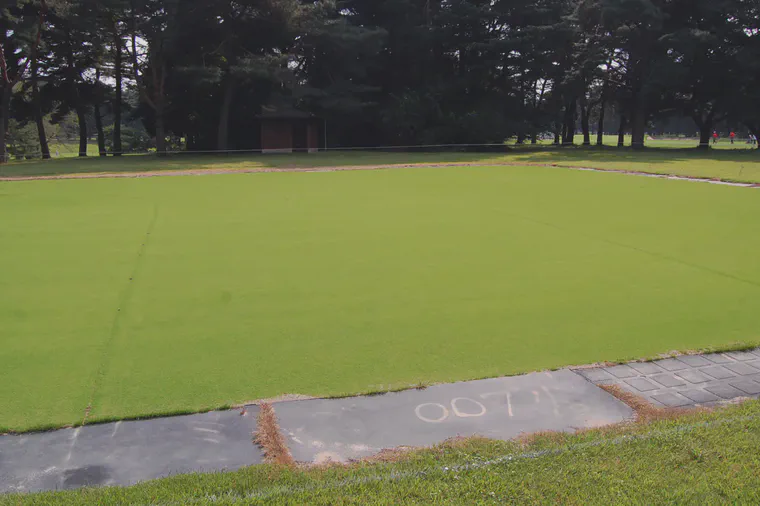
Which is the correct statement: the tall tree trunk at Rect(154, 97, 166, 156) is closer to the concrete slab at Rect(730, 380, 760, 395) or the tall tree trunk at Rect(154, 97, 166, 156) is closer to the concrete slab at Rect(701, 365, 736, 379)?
the concrete slab at Rect(701, 365, 736, 379)

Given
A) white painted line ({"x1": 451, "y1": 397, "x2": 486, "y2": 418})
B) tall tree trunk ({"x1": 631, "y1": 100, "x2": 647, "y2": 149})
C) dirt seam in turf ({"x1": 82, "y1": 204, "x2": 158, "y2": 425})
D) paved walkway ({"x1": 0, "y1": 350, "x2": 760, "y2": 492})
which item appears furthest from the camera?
tall tree trunk ({"x1": 631, "y1": 100, "x2": 647, "y2": 149})

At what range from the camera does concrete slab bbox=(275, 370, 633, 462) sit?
3.46 meters

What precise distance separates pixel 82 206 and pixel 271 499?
12.7 metres

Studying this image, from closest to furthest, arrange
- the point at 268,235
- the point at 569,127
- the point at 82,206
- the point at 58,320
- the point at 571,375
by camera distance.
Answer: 1. the point at 571,375
2. the point at 58,320
3. the point at 268,235
4. the point at 82,206
5. the point at 569,127

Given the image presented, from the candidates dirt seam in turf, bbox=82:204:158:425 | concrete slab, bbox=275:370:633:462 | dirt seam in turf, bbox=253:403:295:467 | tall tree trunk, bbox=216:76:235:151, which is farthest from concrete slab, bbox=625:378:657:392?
tall tree trunk, bbox=216:76:235:151

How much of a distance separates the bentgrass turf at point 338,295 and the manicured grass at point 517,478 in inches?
40.0

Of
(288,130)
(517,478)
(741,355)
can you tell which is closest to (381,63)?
(288,130)

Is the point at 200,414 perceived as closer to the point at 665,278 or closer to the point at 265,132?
the point at 665,278

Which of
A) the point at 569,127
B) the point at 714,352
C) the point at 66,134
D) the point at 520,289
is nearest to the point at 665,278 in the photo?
the point at 520,289

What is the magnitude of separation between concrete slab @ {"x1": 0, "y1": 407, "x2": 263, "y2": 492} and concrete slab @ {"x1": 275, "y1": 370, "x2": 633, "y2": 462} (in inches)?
13.1

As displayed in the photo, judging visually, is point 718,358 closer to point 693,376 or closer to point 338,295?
point 693,376

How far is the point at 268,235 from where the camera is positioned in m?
9.94

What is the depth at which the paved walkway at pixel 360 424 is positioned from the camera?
126 inches

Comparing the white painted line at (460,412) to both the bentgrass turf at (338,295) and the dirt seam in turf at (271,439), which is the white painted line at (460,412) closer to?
the bentgrass turf at (338,295)
